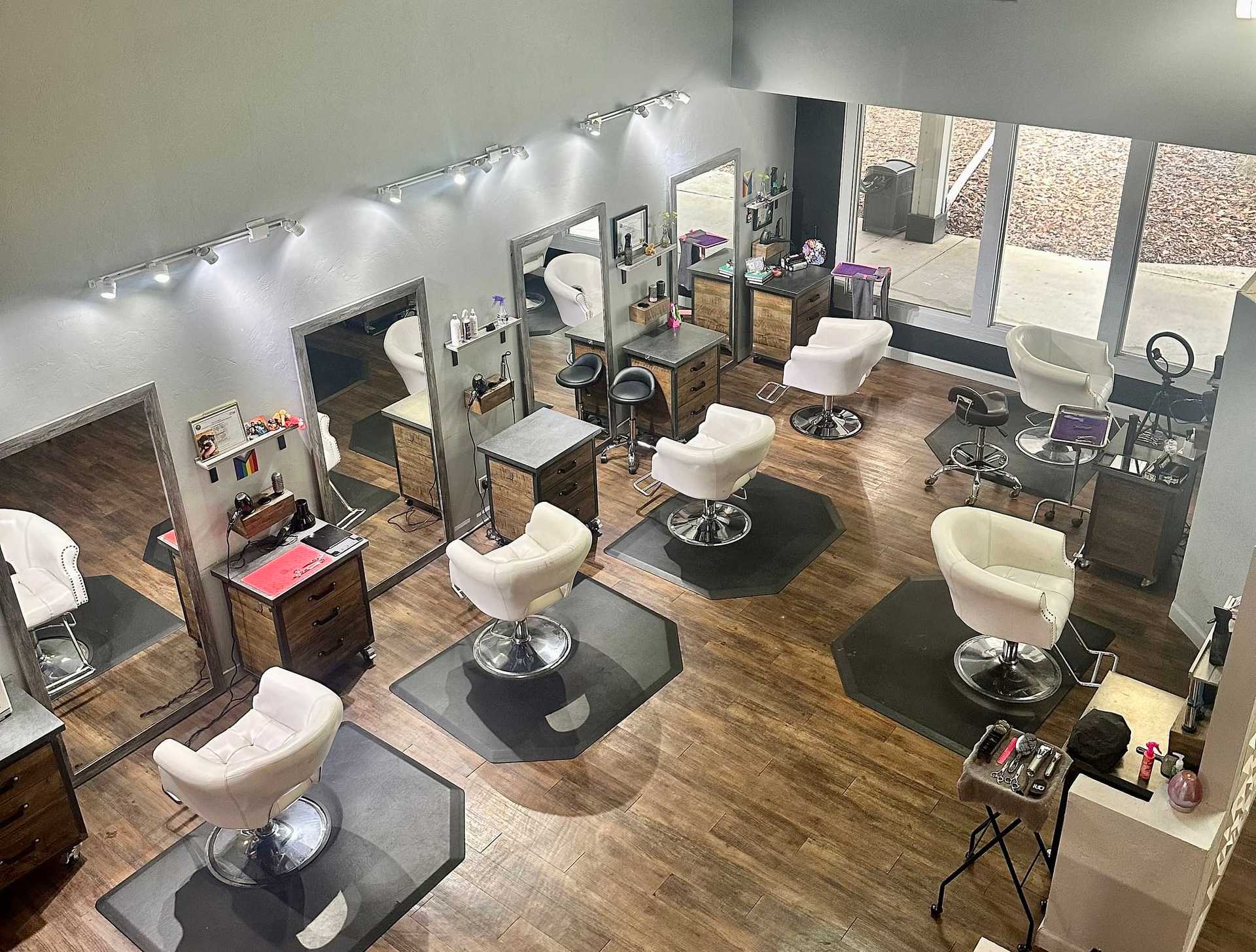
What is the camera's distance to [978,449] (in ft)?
28.6

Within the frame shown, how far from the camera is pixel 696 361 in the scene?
8969mm

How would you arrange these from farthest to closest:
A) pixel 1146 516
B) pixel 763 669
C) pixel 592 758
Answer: pixel 1146 516
pixel 763 669
pixel 592 758

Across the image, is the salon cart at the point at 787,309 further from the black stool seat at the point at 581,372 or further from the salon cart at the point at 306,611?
the salon cart at the point at 306,611

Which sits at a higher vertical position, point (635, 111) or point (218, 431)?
point (635, 111)

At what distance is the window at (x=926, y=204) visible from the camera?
9617 millimetres

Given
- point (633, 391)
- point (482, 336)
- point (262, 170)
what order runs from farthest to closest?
point (633, 391)
point (482, 336)
point (262, 170)

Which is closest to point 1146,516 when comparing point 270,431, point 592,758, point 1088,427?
point 1088,427

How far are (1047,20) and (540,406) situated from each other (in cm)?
425

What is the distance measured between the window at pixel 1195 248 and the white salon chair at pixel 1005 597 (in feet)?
10.2

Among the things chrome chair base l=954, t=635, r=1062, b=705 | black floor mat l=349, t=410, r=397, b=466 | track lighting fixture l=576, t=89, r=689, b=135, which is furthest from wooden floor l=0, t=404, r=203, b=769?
chrome chair base l=954, t=635, r=1062, b=705

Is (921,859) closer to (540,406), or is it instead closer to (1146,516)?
(1146,516)

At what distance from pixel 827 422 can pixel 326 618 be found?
445cm

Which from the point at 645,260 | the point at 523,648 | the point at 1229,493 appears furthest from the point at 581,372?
the point at 1229,493

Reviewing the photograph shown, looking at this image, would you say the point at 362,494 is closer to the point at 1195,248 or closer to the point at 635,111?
the point at 635,111
